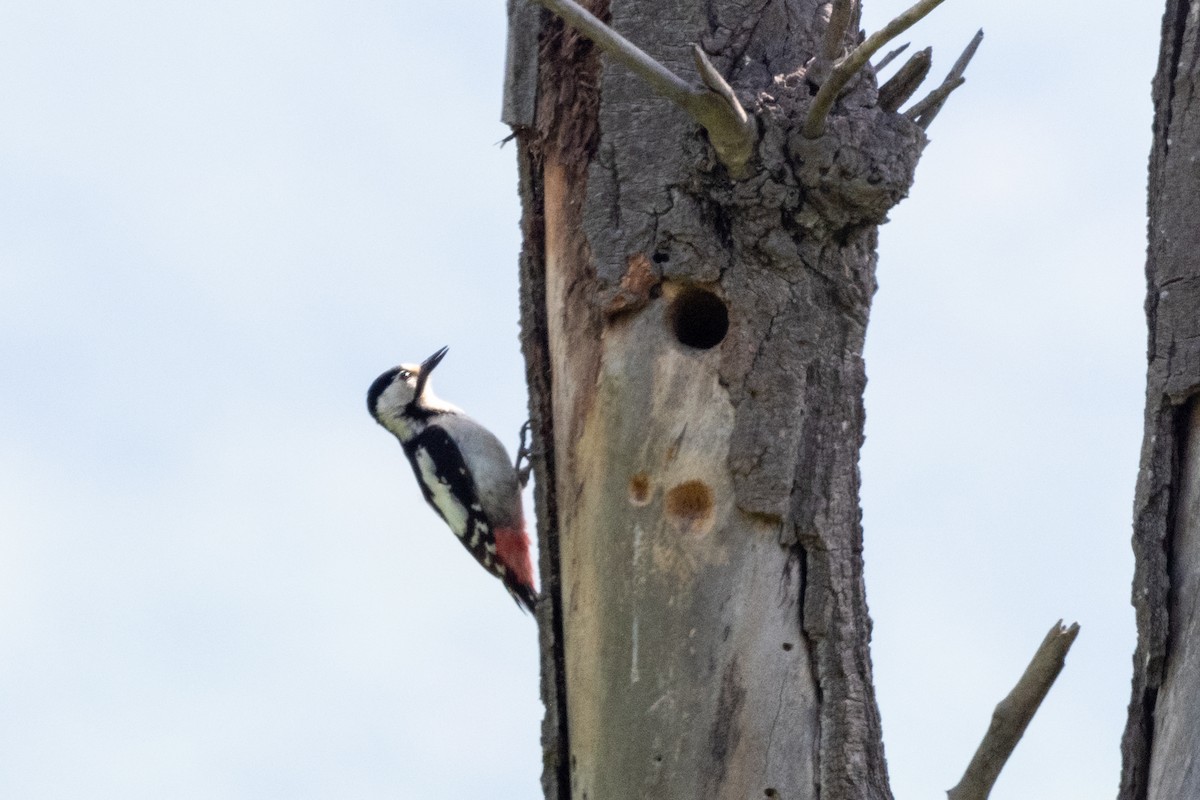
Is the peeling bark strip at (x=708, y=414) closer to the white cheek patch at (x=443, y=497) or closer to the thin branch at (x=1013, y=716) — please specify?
the thin branch at (x=1013, y=716)

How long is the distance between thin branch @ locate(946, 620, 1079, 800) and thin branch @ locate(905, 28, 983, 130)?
56.9 inches

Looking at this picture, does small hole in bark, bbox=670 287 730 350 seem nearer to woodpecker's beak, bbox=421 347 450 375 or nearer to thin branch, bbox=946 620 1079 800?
thin branch, bbox=946 620 1079 800

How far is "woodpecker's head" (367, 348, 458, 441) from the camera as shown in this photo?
6.96 m

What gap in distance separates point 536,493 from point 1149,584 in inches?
63.1

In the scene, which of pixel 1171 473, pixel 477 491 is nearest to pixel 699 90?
pixel 1171 473

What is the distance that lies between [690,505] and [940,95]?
116 cm

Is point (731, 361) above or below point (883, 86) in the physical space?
below

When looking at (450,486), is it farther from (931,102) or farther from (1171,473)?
(1171,473)

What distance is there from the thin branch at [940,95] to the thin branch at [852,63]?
0.90 feet

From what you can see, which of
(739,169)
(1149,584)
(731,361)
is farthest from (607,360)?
(1149,584)

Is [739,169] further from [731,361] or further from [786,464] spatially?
[786,464]

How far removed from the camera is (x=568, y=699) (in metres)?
3.78

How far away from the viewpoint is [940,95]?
3875 millimetres

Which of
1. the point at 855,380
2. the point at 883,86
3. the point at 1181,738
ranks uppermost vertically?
the point at 883,86
